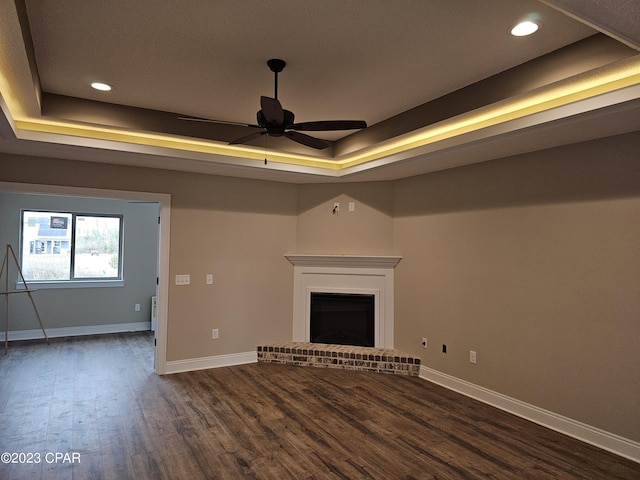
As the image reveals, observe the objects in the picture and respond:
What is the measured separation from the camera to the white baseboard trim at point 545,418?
10.1 feet

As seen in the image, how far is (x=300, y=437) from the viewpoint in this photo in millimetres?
3332

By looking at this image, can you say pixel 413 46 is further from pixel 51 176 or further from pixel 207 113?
pixel 51 176

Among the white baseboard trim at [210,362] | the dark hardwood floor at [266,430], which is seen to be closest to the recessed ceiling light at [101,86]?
the dark hardwood floor at [266,430]

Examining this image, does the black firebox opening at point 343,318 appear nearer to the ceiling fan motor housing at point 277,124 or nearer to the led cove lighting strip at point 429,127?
the led cove lighting strip at point 429,127

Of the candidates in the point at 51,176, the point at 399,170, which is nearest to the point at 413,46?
the point at 399,170

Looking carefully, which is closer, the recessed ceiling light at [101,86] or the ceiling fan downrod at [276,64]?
the ceiling fan downrod at [276,64]

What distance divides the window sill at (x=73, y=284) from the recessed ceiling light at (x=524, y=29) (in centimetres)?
698

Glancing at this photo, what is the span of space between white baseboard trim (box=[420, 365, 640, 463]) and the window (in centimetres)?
581

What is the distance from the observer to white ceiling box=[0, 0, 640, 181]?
2.45 m

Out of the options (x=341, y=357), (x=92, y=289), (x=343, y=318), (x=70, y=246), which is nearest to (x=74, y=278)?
(x=92, y=289)

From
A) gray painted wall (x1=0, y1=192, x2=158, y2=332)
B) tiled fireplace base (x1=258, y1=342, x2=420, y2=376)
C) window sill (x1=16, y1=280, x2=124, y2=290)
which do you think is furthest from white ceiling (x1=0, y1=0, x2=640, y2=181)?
window sill (x1=16, y1=280, x2=124, y2=290)

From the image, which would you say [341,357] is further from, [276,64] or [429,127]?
[276,64]

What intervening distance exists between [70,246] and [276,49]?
5.94 metres

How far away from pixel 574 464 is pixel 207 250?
4.22m
